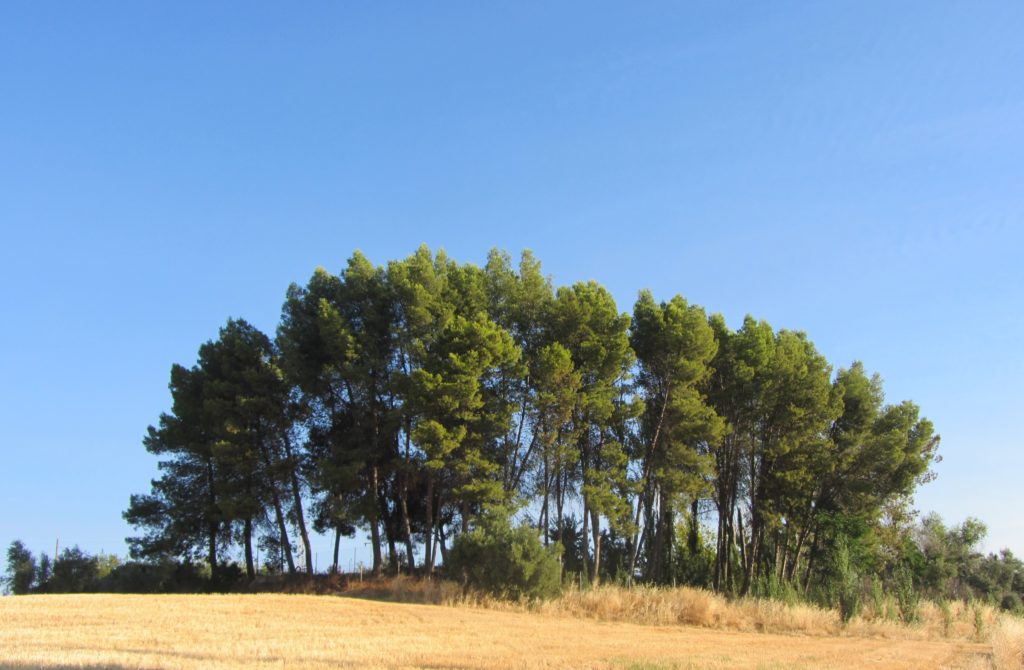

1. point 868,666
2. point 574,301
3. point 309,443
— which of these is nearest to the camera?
point 868,666

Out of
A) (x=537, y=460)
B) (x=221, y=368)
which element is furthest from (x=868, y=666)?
(x=221, y=368)

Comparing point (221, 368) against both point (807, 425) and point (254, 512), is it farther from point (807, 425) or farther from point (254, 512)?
point (807, 425)

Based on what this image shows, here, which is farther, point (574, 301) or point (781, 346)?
point (781, 346)

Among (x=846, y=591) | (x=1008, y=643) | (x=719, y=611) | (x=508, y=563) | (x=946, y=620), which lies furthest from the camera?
(x=719, y=611)

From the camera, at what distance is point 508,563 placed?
90.6 ft

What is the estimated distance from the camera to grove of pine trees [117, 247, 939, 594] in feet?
114

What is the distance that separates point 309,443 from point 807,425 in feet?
79.8

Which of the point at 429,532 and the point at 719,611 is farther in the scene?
the point at 429,532

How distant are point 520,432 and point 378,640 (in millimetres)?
19227

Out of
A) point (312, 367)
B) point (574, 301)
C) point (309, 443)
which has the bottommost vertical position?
point (309, 443)

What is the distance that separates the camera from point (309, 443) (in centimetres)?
3991

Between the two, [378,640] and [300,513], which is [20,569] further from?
[378,640]

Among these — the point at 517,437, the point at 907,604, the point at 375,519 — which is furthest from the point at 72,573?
the point at 907,604

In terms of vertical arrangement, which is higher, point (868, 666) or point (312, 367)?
point (312, 367)
